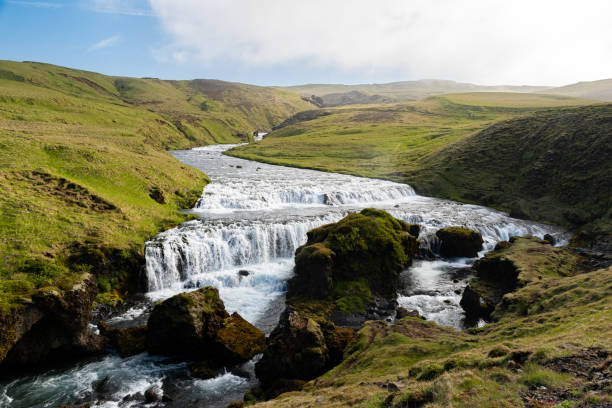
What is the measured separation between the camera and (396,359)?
46.5 feet

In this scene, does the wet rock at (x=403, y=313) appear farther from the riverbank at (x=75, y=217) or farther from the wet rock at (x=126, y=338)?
the riverbank at (x=75, y=217)

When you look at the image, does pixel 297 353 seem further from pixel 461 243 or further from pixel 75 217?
pixel 461 243

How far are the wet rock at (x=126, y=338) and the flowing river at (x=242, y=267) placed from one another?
522mm

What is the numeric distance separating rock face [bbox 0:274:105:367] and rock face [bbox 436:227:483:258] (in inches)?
1340

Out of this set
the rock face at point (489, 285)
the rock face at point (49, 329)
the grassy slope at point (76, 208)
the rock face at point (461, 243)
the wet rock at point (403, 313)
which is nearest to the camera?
the rock face at point (49, 329)

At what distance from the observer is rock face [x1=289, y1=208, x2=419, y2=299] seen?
2664 centimetres

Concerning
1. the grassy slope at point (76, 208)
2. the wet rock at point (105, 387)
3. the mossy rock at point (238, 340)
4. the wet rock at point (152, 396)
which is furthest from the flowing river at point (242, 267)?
the grassy slope at point (76, 208)

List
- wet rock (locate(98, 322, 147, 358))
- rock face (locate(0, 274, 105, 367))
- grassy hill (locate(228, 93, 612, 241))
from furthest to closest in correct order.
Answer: grassy hill (locate(228, 93, 612, 241)) < wet rock (locate(98, 322, 147, 358)) < rock face (locate(0, 274, 105, 367))

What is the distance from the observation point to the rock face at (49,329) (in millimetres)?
17625

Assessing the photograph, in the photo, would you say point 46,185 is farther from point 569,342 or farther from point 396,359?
point 569,342

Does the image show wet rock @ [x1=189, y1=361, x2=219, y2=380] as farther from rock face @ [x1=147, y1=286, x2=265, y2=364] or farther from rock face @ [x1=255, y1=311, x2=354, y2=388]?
rock face @ [x1=255, y1=311, x2=354, y2=388]

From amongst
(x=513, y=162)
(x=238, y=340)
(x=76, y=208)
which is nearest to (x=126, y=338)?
(x=238, y=340)

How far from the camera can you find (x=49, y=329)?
19.0m

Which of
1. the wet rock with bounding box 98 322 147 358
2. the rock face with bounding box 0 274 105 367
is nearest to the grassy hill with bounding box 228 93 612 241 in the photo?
the wet rock with bounding box 98 322 147 358
